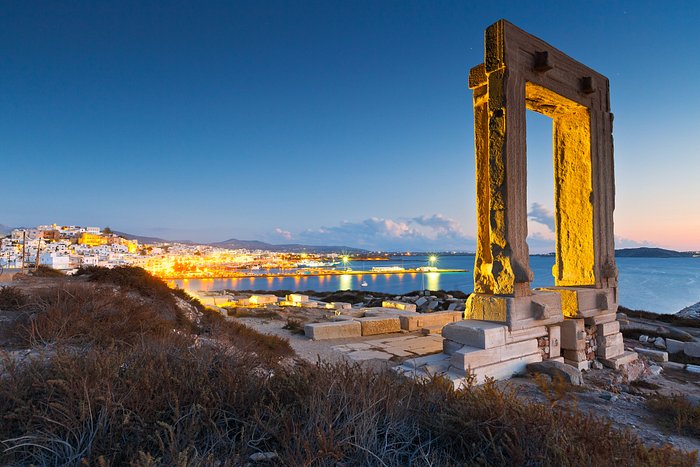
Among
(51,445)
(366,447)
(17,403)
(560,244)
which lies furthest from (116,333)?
(560,244)

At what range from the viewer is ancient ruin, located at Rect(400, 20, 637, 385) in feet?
20.3

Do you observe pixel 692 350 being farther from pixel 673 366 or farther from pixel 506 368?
pixel 506 368

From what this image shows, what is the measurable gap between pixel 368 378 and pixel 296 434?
83 cm

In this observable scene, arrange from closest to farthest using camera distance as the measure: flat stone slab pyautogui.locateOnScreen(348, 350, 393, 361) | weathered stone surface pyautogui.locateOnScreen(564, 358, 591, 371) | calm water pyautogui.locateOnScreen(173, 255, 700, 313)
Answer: weathered stone surface pyautogui.locateOnScreen(564, 358, 591, 371) < flat stone slab pyautogui.locateOnScreen(348, 350, 393, 361) < calm water pyautogui.locateOnScreen(173, 255, 700, 313)

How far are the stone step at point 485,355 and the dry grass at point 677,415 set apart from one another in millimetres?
1729

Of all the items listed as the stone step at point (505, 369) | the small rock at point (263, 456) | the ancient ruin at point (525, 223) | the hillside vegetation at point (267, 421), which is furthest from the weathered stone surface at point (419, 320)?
the small rock at point (263, 456)

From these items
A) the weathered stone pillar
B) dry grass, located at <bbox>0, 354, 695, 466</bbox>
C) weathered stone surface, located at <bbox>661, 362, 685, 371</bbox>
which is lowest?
weathered stone surface, located at <bbox>661, 362, 685, 371</bbox>

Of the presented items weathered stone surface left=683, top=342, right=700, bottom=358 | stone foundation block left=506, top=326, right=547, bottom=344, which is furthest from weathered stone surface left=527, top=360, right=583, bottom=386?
weathered stone surface left=683, top=342, right=700, bottom=358

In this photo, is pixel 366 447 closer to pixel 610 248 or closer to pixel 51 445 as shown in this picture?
pixel 51 445

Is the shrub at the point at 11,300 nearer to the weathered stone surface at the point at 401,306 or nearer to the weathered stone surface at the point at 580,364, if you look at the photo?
the weathered stone surface at the point at 580,364

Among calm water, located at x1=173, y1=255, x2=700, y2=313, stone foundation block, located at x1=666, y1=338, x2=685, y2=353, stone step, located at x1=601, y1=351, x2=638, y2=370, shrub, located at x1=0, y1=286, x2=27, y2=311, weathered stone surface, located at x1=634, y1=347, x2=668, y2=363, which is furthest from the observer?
calm water, located at x1=173, y1=255, x2=700, y2=313

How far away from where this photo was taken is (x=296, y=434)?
7.02 feet

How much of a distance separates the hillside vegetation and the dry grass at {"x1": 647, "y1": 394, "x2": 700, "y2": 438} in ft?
7.14

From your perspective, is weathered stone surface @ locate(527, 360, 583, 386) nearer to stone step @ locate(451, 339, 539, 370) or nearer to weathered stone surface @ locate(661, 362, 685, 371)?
stone step @ locate(451, 339, 539, 370)
